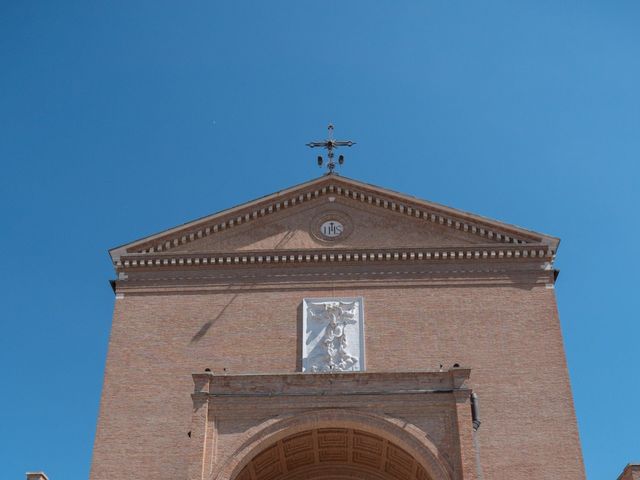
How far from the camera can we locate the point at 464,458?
1903cm

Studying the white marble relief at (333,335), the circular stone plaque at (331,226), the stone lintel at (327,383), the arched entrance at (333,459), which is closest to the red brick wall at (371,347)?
the white marble relief at (333,335)

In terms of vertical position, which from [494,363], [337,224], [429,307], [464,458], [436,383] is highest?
[337,224]

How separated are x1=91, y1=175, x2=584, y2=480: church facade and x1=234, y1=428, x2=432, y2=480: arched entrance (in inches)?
2.2

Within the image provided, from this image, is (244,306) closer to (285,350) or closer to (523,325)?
(285,350)

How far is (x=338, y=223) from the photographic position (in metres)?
26.8

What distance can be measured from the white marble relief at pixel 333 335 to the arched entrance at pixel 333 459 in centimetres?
218

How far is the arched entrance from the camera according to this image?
2120 cm

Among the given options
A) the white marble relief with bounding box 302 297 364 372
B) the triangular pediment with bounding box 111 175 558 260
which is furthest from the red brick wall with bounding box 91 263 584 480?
the triangular pediment with bounding box 111 175 558 260

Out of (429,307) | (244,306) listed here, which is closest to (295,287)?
(244,306)

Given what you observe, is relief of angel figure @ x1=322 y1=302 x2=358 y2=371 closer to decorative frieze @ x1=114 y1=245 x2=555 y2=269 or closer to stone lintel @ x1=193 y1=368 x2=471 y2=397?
decorative frieze @ x1=114 y1=245 x2=555 y2=269

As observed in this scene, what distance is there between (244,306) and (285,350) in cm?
192

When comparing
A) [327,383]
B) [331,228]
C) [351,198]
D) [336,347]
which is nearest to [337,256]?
[331,228]

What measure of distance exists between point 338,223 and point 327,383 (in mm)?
7226

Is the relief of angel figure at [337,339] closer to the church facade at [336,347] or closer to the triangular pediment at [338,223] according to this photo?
the church facade at [336,347]
